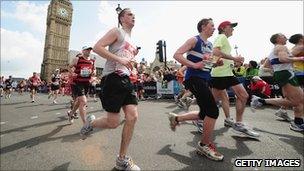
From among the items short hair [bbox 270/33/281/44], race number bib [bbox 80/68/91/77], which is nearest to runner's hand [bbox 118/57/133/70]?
short hair [bbox 270/33/281/44]

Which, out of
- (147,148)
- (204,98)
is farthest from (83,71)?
(204,98)

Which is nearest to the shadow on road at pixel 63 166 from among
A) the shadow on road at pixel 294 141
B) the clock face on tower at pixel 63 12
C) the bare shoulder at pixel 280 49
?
the shadow on road at pixel 294 141

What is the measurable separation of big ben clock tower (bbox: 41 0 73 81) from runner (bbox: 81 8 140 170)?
4015 inches

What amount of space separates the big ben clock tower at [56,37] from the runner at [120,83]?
335 feet

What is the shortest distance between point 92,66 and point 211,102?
4.28 m

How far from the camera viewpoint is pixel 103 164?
4.34 meters

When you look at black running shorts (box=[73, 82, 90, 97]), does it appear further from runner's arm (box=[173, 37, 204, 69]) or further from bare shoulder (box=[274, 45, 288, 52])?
bare shoulder (box=[274, 45, 288, 52])

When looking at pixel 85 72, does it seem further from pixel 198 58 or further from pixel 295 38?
pixel 295 38

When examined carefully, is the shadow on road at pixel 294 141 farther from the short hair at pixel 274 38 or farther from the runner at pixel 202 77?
the short hair at pixel 274 38

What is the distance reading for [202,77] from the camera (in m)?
4.50

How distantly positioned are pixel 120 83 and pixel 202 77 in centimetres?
138

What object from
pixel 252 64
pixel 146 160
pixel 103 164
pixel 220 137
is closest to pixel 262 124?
pixel 220 137

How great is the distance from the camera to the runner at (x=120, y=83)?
3.83m

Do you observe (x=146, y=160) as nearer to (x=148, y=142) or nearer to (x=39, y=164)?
(x=148, y=142)
